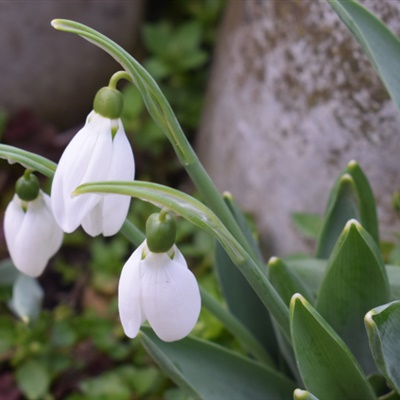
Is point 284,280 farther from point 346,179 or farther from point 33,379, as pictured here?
point 33,379

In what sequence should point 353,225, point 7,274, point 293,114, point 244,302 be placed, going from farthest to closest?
point 293,114 < point 7,274 < point 244,302 < point 353,225

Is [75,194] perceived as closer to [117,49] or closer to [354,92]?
[117,49]

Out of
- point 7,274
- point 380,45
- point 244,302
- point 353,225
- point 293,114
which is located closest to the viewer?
point 353,225

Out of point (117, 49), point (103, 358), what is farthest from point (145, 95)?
point (103, 358)

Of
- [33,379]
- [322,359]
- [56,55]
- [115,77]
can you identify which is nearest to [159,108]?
[115,77]

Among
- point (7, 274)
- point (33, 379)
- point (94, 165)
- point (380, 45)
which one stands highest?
point (380, 45)

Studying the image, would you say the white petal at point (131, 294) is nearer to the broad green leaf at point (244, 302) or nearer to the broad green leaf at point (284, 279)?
the broad green leaf at point (284, 279)

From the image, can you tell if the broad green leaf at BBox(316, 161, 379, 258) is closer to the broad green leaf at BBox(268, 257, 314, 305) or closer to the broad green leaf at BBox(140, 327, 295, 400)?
the broad green leaf at BBox(268, 257, 314, 305)
